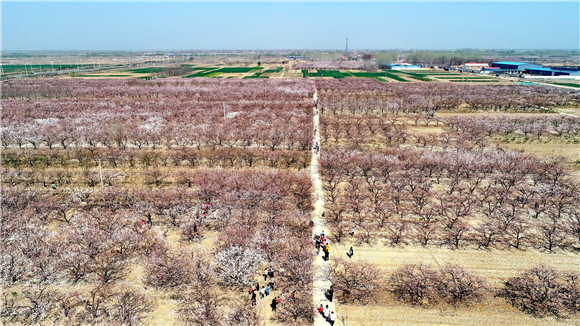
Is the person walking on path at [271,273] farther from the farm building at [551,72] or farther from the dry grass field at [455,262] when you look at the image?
the farm building at [551,72]

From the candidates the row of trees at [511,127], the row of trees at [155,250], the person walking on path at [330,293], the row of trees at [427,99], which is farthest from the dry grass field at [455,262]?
the row of trees at [427,99]

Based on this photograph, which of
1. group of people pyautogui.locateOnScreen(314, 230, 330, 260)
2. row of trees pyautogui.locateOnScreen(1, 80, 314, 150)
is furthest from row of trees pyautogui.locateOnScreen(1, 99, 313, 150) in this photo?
group of people pyautogui.locateOnScreen(314, 230, 330, 260)

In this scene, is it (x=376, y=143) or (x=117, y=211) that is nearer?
(x=117, y=211)

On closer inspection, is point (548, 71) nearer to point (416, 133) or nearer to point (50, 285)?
point (416, 133)

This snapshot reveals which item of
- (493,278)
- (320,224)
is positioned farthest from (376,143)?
(493,278)

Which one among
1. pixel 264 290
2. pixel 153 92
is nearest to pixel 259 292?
pixel 264 290
